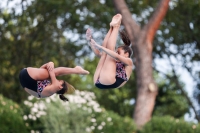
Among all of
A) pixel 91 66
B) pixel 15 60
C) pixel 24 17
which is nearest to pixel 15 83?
pixel 15 60

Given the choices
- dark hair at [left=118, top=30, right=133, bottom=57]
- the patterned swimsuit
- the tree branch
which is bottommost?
the patterned swimsuit

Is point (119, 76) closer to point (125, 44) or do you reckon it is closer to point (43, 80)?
point (125, 44)

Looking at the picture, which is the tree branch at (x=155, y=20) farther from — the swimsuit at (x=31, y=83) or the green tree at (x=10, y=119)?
the swimsuit at (x=31, y=83)

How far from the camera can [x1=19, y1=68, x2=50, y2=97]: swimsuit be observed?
6.04m

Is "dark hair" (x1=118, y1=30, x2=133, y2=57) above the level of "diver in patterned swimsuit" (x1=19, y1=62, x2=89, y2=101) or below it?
above

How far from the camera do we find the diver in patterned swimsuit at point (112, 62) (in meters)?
6.03

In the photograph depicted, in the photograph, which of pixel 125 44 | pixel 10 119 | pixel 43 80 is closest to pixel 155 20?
pixel 10 119

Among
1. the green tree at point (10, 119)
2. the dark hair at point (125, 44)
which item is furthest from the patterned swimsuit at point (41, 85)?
the green tree at point (10, 119)

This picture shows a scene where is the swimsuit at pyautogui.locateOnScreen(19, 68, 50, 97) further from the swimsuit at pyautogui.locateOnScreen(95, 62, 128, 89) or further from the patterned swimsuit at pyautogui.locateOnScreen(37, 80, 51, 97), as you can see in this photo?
the swimsuit at pyautogui.locateOnScreen(95, 62, 128, 89)

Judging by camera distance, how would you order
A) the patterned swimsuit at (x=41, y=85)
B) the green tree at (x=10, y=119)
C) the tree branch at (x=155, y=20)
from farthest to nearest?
1. the tree branch at (x=155, y=20)
2. the green tree at (x=10, y=119)
3. the patterned swimsuit at (x=41, y=85)

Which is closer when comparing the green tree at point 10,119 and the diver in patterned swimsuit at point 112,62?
the diver in patterned swimsuit at point 112,62

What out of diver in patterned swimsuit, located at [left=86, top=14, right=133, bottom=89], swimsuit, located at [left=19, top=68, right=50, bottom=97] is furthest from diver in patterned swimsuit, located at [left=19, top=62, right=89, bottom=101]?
diver in patterned swimsuit, located at [left=86, top=14, right=133, bottom=89]

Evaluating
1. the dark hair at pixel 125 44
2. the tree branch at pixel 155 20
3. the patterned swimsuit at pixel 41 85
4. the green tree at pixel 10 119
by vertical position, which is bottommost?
the patterned swimsuit at pixel 41 85

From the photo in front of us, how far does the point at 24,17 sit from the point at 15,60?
1672 mm
